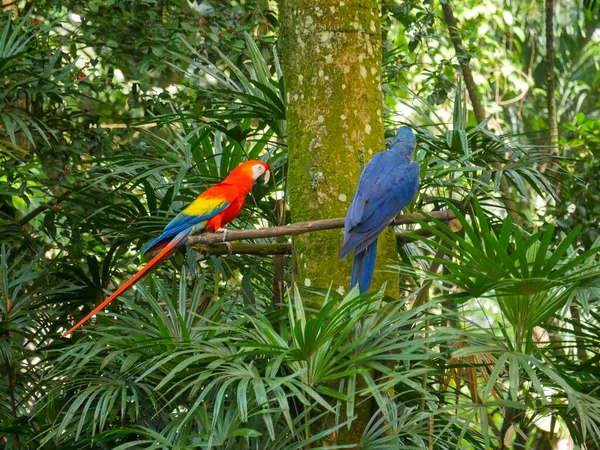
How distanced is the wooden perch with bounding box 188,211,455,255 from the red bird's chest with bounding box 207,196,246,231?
1.27 ft

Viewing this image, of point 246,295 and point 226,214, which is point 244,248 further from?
point 226,214

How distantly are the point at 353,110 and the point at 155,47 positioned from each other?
1398 millimetres

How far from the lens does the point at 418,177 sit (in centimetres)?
245

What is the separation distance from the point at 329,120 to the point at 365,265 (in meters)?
0.49

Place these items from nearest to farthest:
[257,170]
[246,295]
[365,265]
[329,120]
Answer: [365,265]
[329,120]
[246,295]
[257,170]

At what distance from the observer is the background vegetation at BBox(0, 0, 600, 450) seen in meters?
1.91

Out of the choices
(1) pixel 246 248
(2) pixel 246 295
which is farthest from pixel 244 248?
(2) pixel 246 295

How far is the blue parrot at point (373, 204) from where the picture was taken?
222 cm

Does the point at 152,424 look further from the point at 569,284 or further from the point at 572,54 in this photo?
the point at 572,54

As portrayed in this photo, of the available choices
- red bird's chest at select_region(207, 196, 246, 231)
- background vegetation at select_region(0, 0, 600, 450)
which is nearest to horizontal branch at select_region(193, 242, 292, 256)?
background vegetation at select_region(0, 0, 600, 450)

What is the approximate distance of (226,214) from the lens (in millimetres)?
2850

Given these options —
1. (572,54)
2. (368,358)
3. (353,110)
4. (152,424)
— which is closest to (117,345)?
(152,424)

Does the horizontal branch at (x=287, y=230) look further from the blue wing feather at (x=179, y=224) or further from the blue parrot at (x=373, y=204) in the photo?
the blue wing feather at (x=179, y=224)

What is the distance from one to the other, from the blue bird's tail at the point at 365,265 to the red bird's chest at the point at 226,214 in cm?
67
